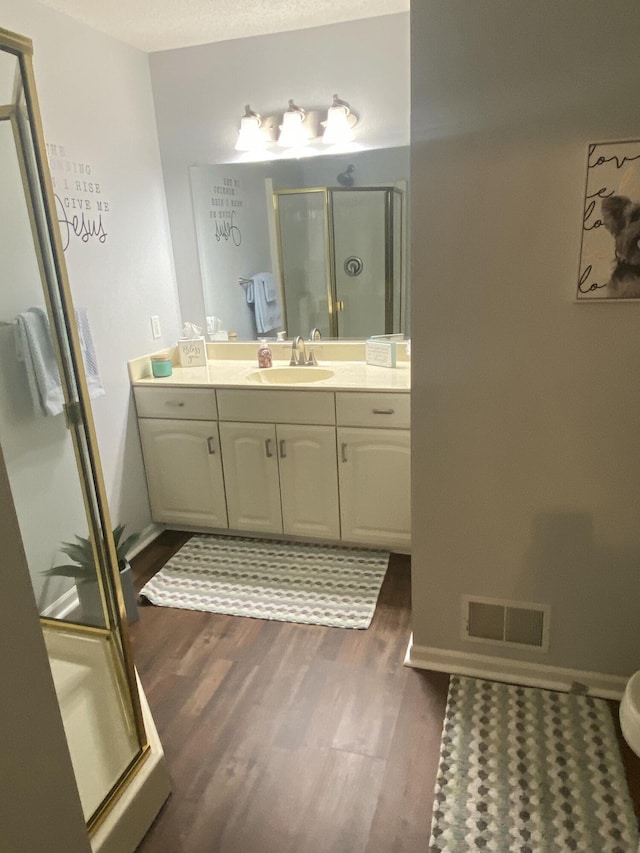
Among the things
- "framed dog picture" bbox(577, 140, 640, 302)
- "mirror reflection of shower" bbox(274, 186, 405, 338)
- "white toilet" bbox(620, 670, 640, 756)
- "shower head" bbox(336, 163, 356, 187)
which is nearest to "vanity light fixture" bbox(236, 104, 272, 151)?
"mirror reflection of shower" bbox(274, 186, 405, 338)

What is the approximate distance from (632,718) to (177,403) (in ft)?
7.31

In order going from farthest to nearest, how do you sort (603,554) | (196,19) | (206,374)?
(206,374)
(196,19)
(603,554)

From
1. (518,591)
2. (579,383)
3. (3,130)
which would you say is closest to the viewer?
(3,130)

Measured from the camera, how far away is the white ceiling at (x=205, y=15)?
2.33m

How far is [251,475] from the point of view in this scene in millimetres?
2850

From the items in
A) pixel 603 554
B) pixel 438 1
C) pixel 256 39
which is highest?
pixel 256 39

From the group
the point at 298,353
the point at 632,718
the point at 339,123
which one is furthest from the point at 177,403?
the point at 632,718

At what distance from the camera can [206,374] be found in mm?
2984

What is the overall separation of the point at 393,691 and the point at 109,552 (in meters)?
1.07

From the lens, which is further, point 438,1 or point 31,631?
point 438,1

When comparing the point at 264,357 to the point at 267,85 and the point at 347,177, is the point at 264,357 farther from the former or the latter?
the point at 267,85

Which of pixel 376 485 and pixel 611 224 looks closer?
pixel 611 224

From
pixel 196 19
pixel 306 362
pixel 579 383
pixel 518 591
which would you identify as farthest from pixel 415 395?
pixel 196 19

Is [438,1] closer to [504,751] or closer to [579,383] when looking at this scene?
[579,383]
